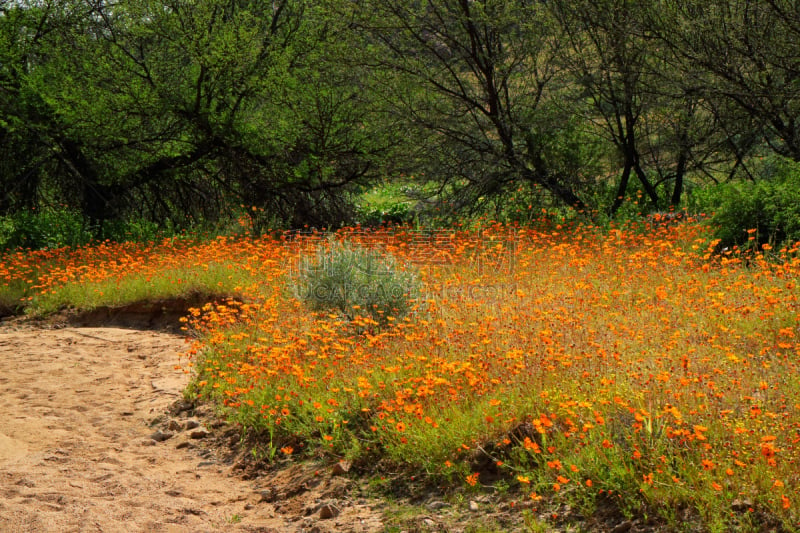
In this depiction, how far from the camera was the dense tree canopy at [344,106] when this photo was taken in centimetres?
1073

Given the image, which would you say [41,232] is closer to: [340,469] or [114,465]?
[114,465]

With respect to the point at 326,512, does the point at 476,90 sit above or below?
above

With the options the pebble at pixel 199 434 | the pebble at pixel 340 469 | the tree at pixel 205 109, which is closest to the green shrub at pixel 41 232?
the tree at pixel 205 109

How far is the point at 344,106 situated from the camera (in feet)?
39.2

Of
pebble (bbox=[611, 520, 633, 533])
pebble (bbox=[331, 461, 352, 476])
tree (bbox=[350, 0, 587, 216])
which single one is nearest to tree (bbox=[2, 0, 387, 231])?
tree (bbox=[350, 0, 587, 216])

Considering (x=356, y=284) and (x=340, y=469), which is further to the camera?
(x=356, y=284)

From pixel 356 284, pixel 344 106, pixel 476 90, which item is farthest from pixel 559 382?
pixel 344 106

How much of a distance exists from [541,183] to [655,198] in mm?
1863

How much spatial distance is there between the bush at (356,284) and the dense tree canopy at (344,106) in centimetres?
426

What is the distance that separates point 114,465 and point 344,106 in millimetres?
8173

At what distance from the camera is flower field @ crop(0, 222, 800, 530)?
347cm

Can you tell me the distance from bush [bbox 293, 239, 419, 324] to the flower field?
128 mm

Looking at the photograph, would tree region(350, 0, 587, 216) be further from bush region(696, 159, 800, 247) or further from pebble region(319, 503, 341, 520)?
pebble region(319, 503, 341, 520)

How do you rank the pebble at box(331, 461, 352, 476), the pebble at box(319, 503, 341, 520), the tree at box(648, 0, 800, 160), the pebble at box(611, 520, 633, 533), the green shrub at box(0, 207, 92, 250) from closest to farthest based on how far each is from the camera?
1. the pebble at box(611, 520, 633, 533)
2. the pebble at box(319, 503, 341, 520)
3. the pebble at box(331, 461, 352, 476)
4. the tree at box(648, 0, 800, 160)
5. the green shrub at box(0, 207, 92, 250)
